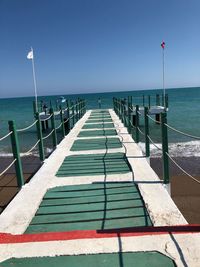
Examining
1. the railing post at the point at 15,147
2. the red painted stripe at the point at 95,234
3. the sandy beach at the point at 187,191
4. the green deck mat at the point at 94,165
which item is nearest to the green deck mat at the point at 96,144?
the green deck mat at the point at 94,165

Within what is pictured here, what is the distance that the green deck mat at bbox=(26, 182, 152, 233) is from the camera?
3537mm

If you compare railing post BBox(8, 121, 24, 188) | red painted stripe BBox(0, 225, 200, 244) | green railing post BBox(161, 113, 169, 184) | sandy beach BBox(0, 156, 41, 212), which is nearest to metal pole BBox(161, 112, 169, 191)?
green railing post BBox(161, 113, 169, 184)

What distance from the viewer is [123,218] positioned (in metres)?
3.68

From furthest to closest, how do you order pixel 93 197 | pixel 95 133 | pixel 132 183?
pixel 95 133 < pixel 132 183 < pixel 93 197

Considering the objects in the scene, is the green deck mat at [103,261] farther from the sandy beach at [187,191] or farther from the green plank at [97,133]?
the green plank at [97,133]

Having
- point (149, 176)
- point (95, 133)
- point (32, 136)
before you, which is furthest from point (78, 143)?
point (32, 136)

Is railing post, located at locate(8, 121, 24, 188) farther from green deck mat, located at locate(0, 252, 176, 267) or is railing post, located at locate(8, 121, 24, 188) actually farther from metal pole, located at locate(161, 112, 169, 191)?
metal pole, located at locate(161, 112, 169, 191)

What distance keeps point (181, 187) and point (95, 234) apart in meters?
7.31

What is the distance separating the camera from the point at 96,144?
8.50 meters

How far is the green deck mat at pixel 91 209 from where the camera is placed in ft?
11.6

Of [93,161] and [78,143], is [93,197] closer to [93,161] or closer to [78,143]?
[93,161]

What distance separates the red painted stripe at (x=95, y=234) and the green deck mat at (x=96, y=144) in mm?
4741

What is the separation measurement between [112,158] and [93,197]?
92.6 inches

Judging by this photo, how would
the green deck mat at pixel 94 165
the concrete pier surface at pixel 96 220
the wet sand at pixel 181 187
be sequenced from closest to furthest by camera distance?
the concrete pier surface at pixel 96 220
the green deck mat at pixel 94 165
the wet sand at pixel 181 187
